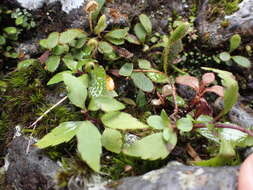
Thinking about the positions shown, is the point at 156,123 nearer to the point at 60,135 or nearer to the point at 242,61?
the point at 60,135

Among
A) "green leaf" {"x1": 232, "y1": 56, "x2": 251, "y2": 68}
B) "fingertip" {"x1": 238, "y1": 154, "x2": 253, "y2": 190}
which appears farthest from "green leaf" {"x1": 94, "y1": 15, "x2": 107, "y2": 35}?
"fingertip" {"x1": 238, "y1": 154, "x2": 253, "y2": 190}

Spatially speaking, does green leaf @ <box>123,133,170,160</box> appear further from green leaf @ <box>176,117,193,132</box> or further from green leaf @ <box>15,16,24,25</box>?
green leaf @ <box>15,16,24,25</box>

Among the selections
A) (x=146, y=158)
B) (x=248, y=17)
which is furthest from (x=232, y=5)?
(x=146, y=158)

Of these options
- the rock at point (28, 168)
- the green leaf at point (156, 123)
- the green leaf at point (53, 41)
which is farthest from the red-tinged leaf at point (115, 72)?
the rock at point (28, 168)

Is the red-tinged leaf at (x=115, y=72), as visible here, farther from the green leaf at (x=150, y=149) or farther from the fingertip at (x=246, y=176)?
the fingertip at (x=246, y=176)

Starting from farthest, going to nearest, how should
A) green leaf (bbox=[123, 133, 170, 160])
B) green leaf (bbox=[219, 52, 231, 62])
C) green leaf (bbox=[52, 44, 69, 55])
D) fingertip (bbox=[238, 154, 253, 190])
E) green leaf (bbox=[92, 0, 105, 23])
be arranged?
green leaf (bbox=[219, 52, 231, 62]) < green leaf (bbox=[92, 0, 105, 23]) < green leaf (bbox=[52, 44, 69, 55]) < green leaf (bbox=[123, 133, 170, 160]) < fingertip (bbox=[238, 154, 253, 190])
